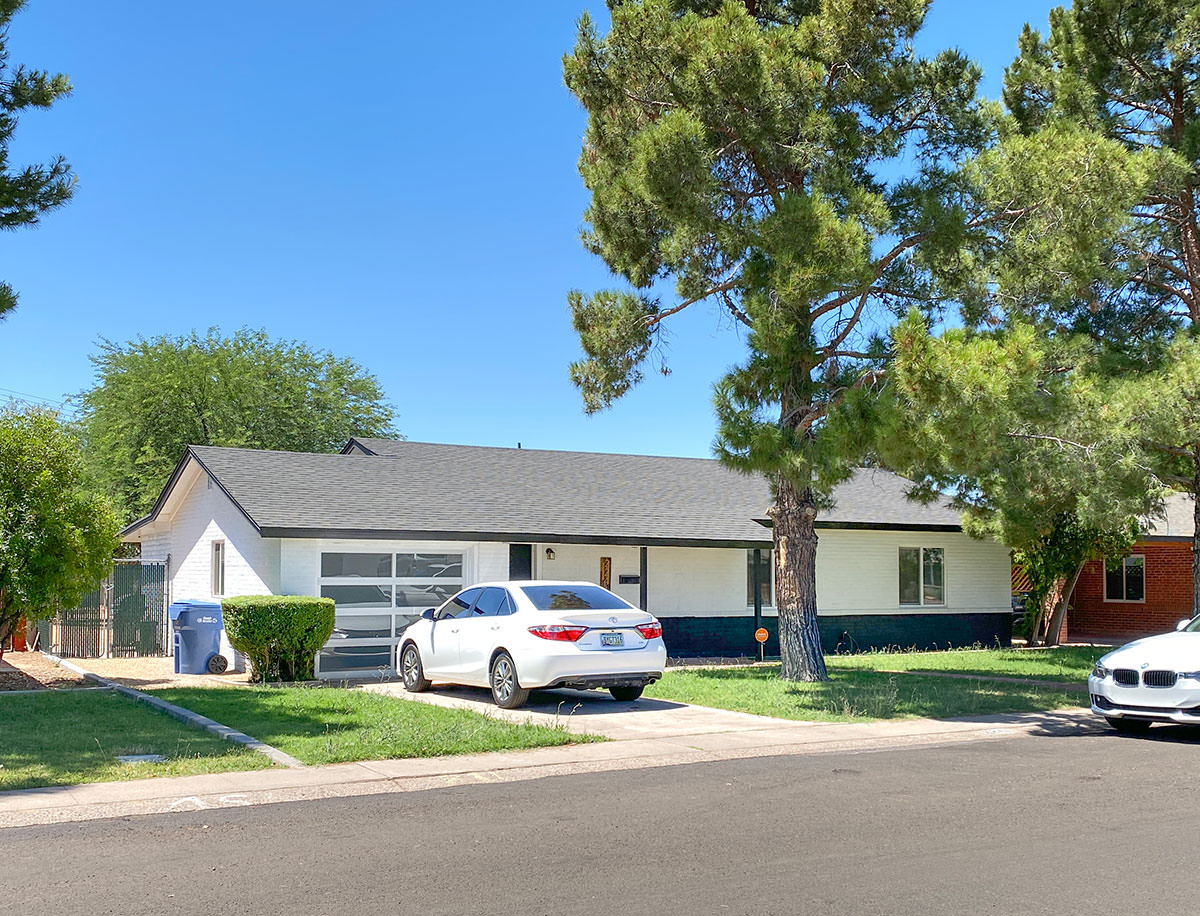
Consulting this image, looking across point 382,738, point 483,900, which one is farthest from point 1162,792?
point 382,738

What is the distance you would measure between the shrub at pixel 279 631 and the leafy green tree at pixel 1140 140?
1134 cm

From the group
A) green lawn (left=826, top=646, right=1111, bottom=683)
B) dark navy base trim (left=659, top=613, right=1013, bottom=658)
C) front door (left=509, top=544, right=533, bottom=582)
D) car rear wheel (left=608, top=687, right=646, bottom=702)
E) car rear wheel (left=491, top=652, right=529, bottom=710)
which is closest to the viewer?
car rear wheel (left=491, top=652, right=529, bottom=710)

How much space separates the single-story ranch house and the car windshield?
15.7 feet

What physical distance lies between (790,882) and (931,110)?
12900 millimetres

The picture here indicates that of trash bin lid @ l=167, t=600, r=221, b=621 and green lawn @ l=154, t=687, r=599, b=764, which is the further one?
trash bin lid @ l=167, t=600, r=221, b=621

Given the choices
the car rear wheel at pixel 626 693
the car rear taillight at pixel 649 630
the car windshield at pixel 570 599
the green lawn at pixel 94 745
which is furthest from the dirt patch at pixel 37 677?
the car rear taillight at pixel 649 630

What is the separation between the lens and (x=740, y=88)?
14.4 metres

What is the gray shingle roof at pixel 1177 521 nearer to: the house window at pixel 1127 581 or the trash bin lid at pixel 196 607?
the house window at pixel 1127 581

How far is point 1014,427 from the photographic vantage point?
14.2 meters

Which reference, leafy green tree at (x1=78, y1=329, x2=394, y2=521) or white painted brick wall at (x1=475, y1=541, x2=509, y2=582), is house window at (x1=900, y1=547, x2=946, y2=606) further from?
leafy green tree at (x1=78, y1=329, x2=394, y2=521)

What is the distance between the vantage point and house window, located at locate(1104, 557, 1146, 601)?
1166 inches

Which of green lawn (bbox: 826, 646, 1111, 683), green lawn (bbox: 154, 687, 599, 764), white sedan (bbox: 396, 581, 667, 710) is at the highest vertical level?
white sedan (bbox: 396, 581, 667, 710)

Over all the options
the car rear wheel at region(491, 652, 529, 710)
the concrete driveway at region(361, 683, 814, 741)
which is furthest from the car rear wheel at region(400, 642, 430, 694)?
the car rear wheel at region(491, 652, 529, 710)

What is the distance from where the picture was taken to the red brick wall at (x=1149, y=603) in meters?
28.8
